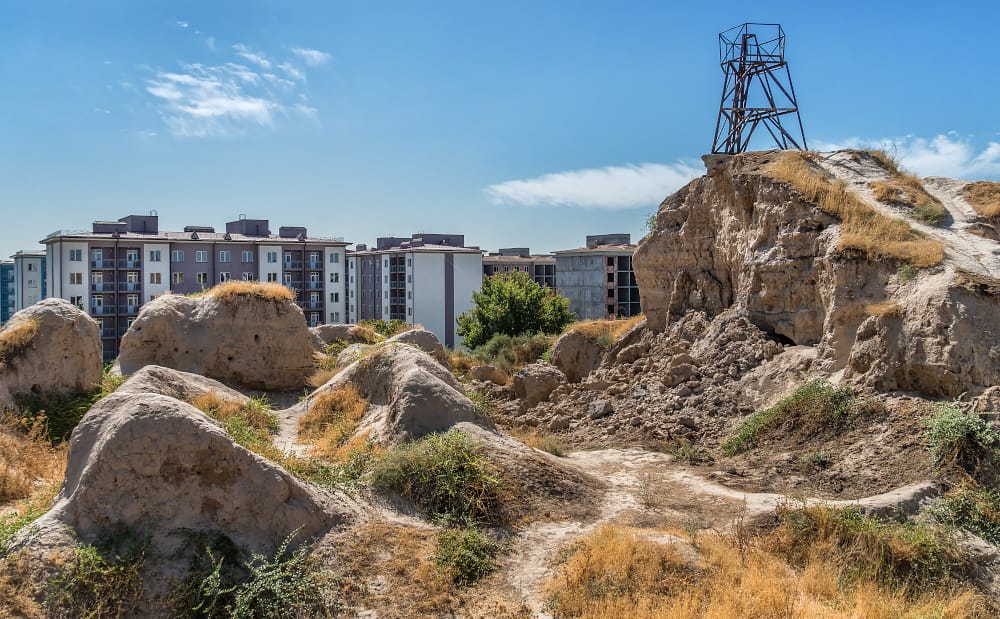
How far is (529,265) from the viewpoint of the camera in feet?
251

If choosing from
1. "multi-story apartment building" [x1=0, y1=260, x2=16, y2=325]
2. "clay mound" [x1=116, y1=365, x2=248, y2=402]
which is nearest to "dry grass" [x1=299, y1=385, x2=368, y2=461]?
"clay mound" [x1=116, y1=365, x2=248, y2=402]

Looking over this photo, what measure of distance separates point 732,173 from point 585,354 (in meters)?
7.41

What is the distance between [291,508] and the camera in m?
8.58

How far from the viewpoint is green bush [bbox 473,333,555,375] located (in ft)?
98.7

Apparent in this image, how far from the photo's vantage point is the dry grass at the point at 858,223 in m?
14.9

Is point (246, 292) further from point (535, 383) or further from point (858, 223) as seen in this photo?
point (858, 223)

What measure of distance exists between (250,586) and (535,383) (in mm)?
13069

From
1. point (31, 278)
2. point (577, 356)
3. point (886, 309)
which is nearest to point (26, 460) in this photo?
point (886, 309)

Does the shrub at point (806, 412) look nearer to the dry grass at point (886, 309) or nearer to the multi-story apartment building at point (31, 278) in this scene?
the dry grass at point (886, 309)

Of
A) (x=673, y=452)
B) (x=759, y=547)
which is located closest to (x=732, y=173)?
(x=673, y=452)

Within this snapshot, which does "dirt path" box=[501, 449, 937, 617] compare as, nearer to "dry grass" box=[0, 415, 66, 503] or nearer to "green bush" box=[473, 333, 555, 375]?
"dry grass" box=[0, 415, 66, 503]

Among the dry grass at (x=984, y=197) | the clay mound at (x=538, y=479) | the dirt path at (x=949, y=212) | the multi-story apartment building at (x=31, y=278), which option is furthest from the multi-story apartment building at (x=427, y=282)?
the clay mound at (x=538, y=479)

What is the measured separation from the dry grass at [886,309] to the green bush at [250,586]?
11.3 m

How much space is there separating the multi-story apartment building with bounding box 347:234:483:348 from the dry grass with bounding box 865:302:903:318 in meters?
49.4
